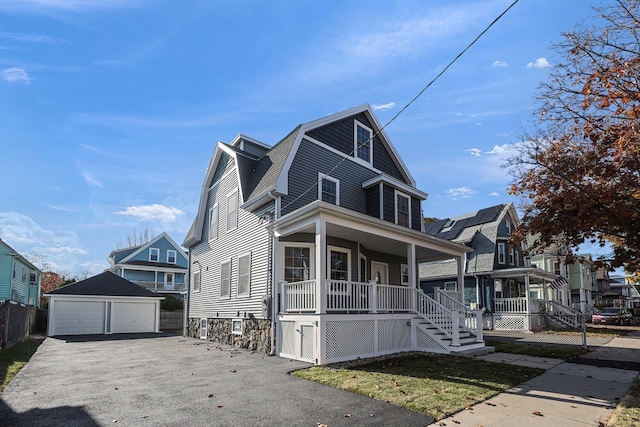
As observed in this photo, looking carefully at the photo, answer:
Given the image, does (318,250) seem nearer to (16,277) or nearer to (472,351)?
(472,351)

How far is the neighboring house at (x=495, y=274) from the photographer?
24.2 m

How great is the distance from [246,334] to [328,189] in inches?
234

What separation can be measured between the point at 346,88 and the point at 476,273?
1975 centimetres

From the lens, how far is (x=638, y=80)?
8352mm

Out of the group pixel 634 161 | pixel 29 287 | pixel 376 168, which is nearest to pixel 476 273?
pixel 376 168

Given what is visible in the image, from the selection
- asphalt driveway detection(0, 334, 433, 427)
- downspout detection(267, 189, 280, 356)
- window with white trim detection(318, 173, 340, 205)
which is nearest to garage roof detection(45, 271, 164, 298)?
asphalt driveway detection(0, 334, 433, 427)

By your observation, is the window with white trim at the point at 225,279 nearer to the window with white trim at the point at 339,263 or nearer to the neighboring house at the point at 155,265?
the window with white trim at the point at 339,263

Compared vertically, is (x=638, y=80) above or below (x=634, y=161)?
above

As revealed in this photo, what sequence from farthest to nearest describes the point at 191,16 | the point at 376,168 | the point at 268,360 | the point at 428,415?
the point at 376,168 → the point at 268,360 → the point at 191,16 → the point at 428,415

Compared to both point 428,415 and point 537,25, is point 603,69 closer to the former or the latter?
point 537,25

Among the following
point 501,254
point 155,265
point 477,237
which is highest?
point 477,237

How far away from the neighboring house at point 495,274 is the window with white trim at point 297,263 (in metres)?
12.7

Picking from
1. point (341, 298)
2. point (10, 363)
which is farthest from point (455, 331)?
point (10, 363)

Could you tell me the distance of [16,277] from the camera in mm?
27203
